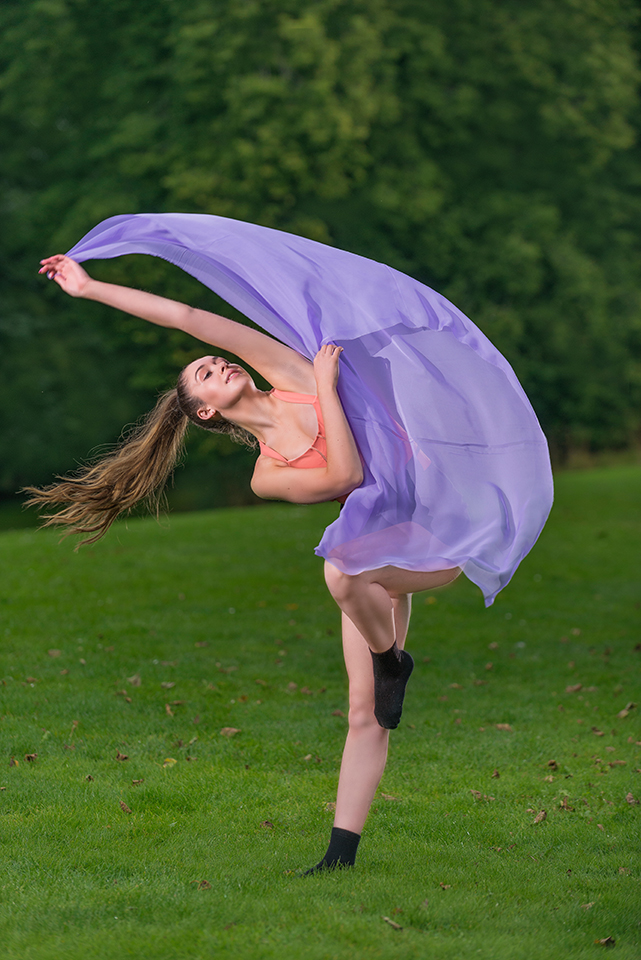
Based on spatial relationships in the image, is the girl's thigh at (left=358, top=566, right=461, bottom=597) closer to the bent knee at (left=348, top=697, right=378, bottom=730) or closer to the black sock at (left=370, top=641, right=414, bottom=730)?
the black sock at (left=370, top=641, right=414, bottom=730)

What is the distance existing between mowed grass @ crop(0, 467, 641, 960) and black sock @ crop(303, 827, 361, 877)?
72 mm

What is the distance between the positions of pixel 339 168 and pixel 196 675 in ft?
68.5

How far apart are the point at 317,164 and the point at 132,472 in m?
24.1

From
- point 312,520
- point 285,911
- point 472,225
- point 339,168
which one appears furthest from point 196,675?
point 472,225

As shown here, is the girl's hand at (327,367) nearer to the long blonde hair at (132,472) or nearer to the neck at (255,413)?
the neck at (255,413)

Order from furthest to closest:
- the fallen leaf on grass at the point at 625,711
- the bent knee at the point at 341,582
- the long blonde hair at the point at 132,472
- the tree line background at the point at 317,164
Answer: the tree line background at the point at 317,164
the fallen leaf on grass at the point at 625,711
the long blonde hair at the point at 132,472
the bent knee at the point at 341,582

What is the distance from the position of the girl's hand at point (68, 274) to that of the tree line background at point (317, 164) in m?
21.2

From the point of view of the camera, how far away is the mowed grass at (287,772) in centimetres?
455

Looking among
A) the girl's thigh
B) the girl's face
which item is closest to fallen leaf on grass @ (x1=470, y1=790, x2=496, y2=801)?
the girl's thigh

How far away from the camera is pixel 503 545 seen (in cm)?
454

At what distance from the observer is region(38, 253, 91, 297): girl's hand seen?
4.59 metres

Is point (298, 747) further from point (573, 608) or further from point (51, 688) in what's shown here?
point (573, 608)

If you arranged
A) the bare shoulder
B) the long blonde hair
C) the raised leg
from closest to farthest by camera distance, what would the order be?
the bare shoulder < the raised leg < the long blonde hair

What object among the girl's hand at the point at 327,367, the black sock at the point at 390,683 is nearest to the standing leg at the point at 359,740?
the black sock at the point at 390,683
